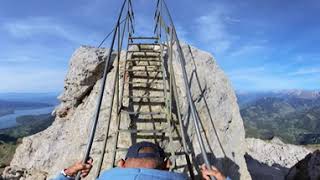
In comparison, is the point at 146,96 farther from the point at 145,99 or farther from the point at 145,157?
the point at 145,157

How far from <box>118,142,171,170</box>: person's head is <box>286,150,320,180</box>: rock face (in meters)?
15.8

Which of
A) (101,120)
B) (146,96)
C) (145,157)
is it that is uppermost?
(146,96)

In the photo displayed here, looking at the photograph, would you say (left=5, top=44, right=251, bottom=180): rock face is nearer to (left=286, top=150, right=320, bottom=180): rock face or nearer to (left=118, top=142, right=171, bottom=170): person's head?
(left=118, top=142, right=171, bottom=170): person's head

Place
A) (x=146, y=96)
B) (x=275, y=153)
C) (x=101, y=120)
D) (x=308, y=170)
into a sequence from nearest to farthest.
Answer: (x=146, y=96) → (x=101, y=120) → (x=308, y=170) → (x=275, y=153)

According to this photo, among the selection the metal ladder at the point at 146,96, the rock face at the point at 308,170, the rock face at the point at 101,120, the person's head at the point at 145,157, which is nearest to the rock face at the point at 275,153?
the rock face at the point at 308,170

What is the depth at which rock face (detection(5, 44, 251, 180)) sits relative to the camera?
11.0 metres

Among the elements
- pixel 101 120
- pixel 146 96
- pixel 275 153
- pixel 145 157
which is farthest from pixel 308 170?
pixel 145 157

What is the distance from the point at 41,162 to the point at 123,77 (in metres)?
4.27

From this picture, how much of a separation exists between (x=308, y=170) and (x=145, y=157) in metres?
16.4

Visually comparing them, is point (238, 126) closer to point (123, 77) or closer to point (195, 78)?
point (195, 78)

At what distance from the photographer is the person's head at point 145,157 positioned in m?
4.07

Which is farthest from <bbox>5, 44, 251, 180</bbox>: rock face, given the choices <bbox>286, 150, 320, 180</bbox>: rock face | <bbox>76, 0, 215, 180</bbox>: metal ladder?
<bbox>286, 150, 320, 180</bbox>: rock face

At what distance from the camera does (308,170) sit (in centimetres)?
1844

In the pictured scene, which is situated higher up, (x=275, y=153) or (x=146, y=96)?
(x=146, y=96)
